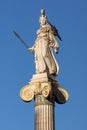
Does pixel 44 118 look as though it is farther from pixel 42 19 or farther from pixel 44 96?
pixel 42 19

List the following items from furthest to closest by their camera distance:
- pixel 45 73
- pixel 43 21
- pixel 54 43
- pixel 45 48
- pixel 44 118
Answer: pixel 43 21 → pixel 54 43 → pixel 45 48 → pixel 45 73 → pixel 44 118

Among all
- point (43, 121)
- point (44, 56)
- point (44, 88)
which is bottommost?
point (43, 121)

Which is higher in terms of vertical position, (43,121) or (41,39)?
(41,39)

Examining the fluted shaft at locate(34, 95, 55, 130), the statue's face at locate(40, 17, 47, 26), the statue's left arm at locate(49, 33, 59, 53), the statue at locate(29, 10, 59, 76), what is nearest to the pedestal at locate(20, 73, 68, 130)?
the fluted shaft at locate(34, 95, 55, 130)

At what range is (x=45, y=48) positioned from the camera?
85.7 ft

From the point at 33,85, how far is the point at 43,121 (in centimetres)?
220

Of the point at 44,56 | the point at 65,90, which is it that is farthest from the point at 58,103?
the point at 44,56

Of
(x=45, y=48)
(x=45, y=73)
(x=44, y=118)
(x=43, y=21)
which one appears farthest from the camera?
(x=43, y=21)

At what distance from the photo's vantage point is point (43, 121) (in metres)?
24.3

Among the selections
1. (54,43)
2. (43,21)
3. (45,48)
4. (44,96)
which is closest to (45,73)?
(44,96)

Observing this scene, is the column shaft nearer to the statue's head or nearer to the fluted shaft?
the fluted shaft

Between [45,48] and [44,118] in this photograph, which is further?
[45,48]

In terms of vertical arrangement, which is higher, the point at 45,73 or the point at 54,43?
the point at 54,43

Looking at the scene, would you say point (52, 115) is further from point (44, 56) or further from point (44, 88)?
point (44, 56)
